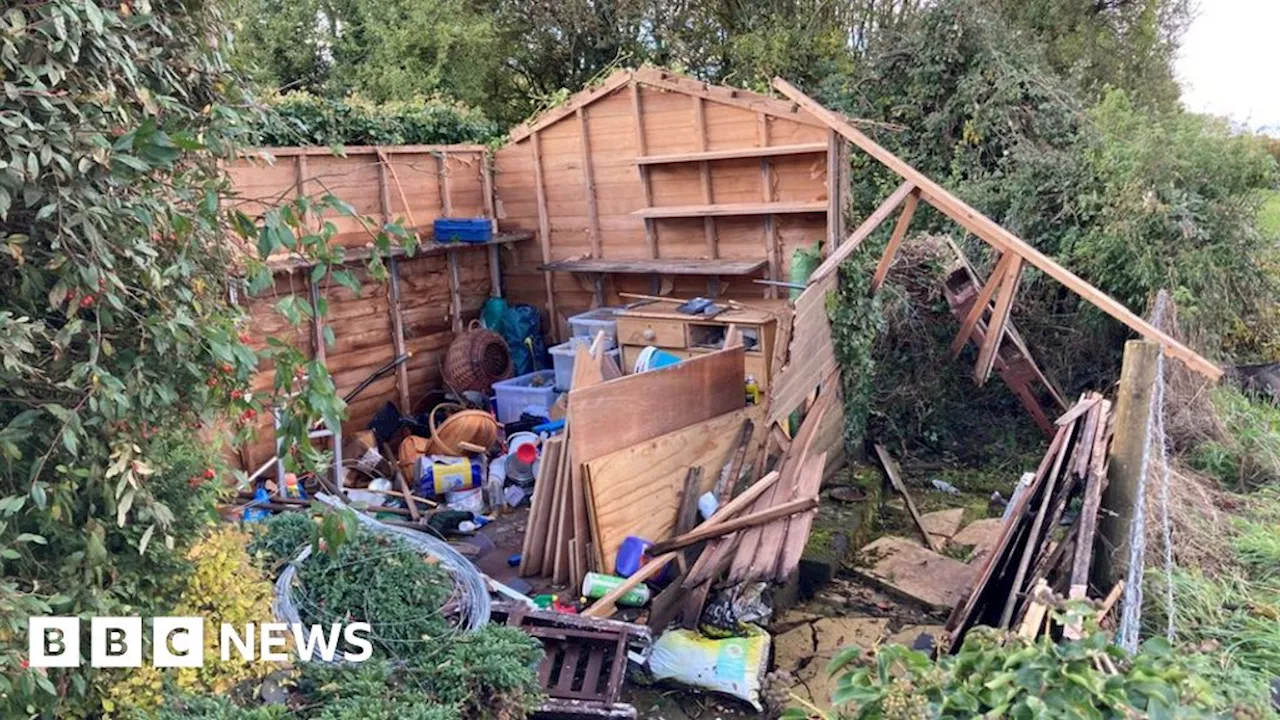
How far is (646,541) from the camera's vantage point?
5199 mm

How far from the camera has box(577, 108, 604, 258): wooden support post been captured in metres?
8.01

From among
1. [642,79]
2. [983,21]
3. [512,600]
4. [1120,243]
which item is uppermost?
[983,21]

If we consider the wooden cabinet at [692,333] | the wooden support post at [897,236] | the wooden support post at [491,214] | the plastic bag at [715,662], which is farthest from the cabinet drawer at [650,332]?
the plastic bag at [715,662]

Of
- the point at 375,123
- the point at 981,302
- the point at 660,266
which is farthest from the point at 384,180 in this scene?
the point at 981,302

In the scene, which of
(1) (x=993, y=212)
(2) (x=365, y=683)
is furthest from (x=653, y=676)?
(1) (x=993, y=212)

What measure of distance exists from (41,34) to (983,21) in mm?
9369

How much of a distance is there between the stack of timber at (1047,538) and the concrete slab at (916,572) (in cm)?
93

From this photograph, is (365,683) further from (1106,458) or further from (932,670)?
(1106,458)

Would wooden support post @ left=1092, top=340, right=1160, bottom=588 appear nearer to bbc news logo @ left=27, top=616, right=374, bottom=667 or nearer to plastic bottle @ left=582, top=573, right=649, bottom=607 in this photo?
plastic bottle @ left=582, top=573, right=649, bottom=607

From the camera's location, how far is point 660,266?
764cm

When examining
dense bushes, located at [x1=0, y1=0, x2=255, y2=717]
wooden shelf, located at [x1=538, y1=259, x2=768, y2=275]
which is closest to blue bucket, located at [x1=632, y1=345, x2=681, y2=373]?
wooden shelf, located at [x1=538, y1=259, x2=768, y2=275]

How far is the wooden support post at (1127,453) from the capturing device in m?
3.46

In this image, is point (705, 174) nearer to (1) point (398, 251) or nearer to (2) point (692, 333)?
(2) point (692, 333)

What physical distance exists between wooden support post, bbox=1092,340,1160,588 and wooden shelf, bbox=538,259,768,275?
3834mm
